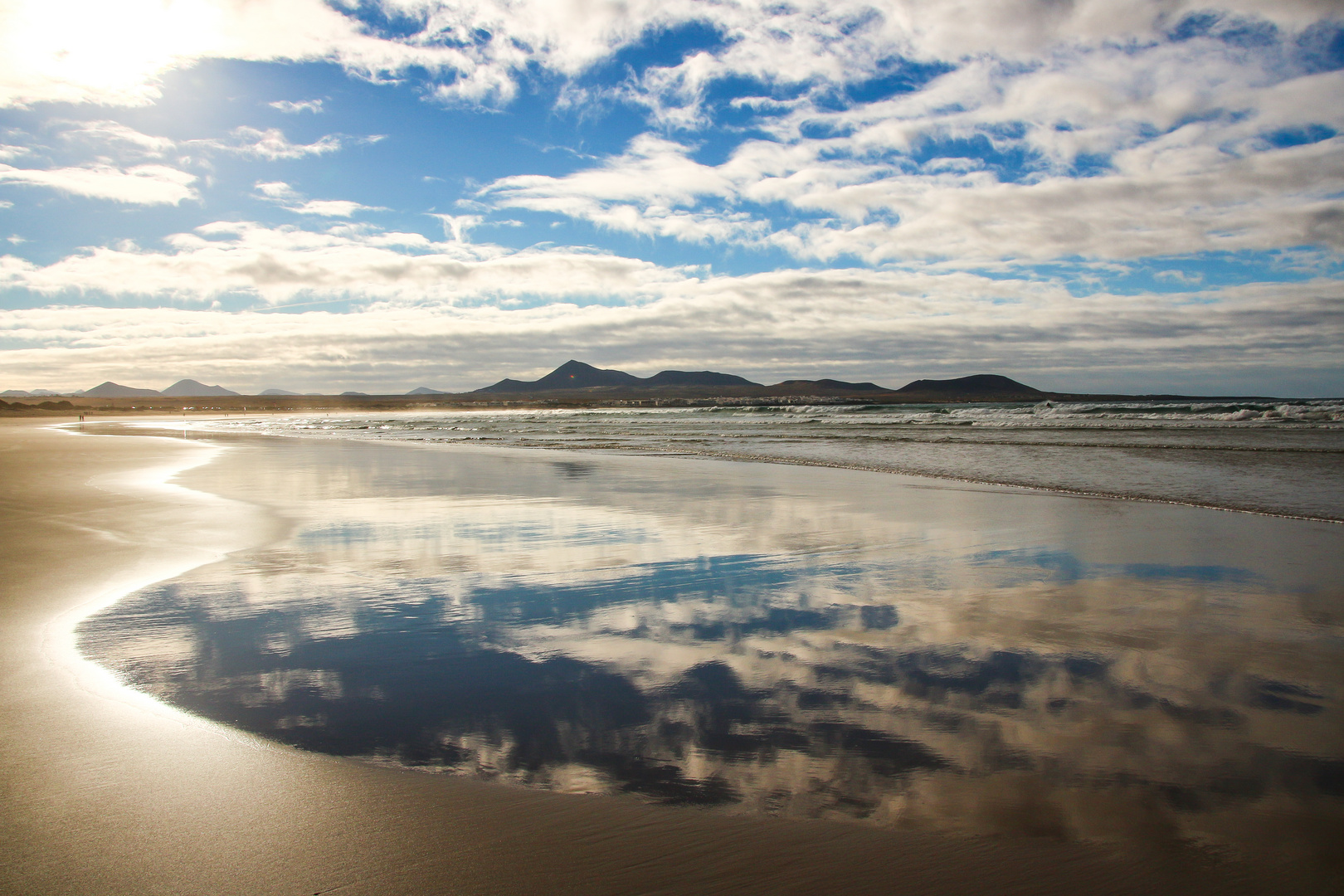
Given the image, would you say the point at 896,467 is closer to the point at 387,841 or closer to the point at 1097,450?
the point at 1097,450

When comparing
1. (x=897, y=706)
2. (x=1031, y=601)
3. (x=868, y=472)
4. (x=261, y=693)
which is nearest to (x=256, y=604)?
(x=261, y=693)

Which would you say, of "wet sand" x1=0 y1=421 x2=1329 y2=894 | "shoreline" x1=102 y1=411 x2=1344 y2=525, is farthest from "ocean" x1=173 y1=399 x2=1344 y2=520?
"wet sand" x1=0 y1=421 x2=1329 y2=894

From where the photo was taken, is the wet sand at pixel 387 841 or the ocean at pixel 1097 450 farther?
the ocean at pixel 1097 450

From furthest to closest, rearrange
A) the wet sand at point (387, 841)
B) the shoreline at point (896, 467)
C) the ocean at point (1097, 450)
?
the ocean at point (1097, 450)
the shoreline at point (896, 467)
the wet sand at point (387, 841)

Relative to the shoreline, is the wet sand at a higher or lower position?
lower

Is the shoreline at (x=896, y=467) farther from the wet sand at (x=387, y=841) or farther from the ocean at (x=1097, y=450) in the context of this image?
the wet sand at (x=387, y=841)

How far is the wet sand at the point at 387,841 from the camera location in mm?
2275

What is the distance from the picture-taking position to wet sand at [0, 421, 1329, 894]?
7.47 ft

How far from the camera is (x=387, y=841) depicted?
246cm

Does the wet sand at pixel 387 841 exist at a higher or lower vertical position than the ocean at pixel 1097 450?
lower

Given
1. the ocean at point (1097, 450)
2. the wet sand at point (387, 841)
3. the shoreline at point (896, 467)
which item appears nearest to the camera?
the wet sand at point (387, 841)

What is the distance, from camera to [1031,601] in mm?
5453

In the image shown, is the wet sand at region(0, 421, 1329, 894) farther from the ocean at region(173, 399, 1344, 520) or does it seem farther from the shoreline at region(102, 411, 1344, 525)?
the ocean at region(173, 399, 1344, 520)

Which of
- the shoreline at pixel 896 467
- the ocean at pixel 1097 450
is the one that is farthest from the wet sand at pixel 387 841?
the ocean at pixel 1097 450
